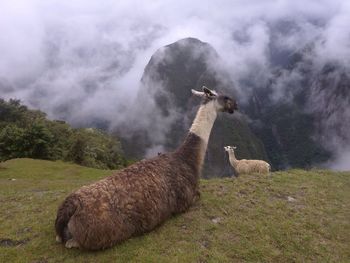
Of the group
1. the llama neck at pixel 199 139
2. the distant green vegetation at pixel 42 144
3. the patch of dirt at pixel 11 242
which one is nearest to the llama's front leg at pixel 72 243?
the patch of dirt at pixel 11 242

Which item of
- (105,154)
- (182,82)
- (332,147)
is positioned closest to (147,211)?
(105,154)

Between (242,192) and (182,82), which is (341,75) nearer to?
(182,82)

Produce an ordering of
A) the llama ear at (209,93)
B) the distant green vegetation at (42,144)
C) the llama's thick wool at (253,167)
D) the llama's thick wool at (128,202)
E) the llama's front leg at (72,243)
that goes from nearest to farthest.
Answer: the llama's thick wool at (128,202), the llama's front leg at (72,243), the llama ear at (209,93), the llama's thick wool at (253,167), the distant green vegetation at (42,144)

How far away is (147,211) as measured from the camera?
8039mm

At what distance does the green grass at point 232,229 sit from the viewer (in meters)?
7.44

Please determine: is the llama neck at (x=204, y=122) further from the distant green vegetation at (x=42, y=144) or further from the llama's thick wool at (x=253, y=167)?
the distant green vegetation at (x=42, y=144)

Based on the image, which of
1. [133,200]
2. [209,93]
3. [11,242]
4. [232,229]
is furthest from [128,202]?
[209,93]

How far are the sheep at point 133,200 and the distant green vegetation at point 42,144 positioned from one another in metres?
40.9

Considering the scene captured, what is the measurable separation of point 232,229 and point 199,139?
8.52ft

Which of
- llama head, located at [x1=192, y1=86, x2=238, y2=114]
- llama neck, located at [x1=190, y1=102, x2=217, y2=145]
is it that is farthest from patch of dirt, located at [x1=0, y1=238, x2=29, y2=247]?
llama head, located at [x1=192, y1=86, x2=238, y2=114]

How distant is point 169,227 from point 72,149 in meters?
47.2

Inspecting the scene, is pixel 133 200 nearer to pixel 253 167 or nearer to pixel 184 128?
pixel 253 167

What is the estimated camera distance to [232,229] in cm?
841

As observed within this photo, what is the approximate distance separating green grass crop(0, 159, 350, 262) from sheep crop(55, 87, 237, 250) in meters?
0.25
